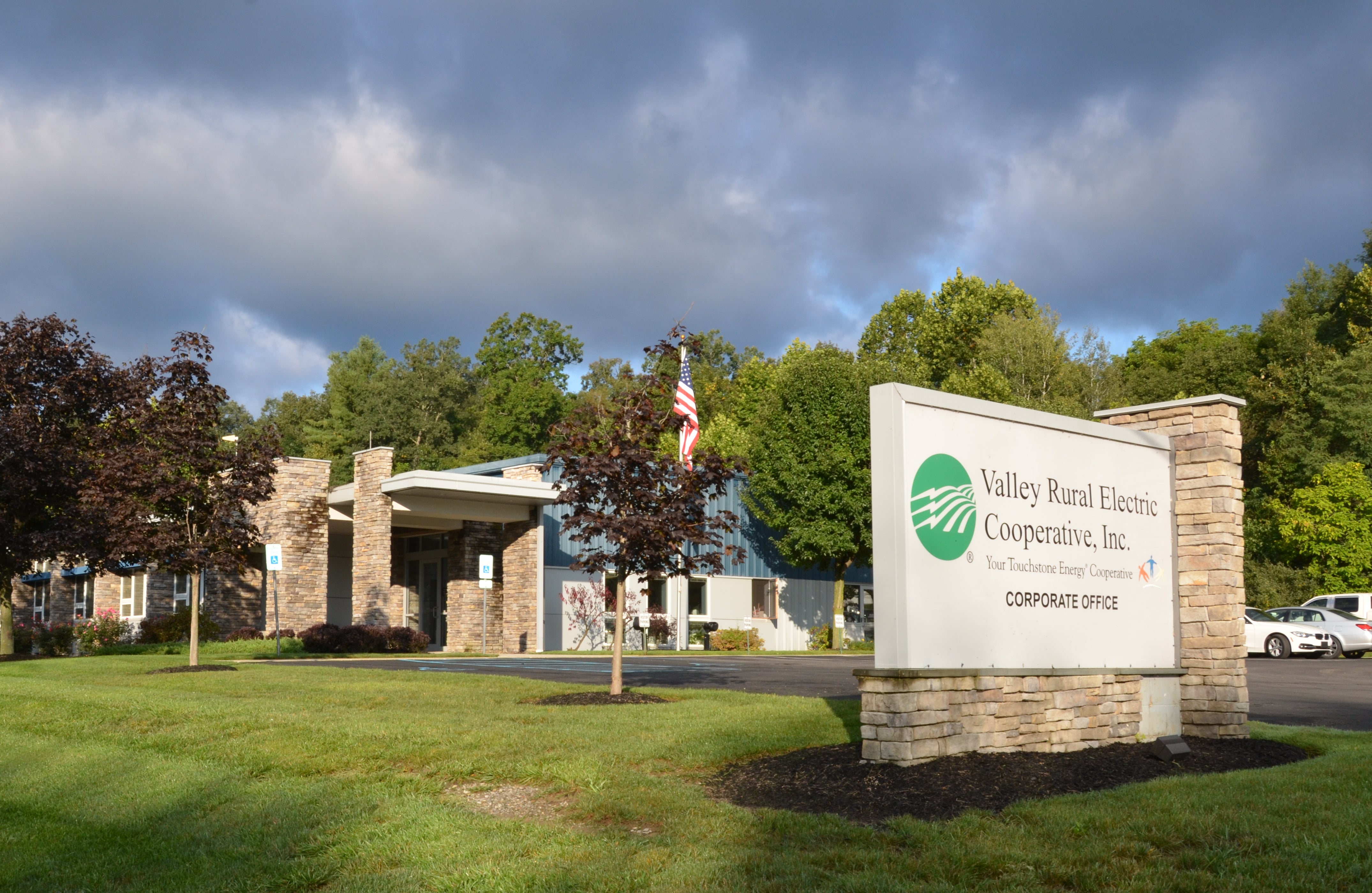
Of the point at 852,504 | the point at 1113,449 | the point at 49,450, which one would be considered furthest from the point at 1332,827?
the point at 852,504

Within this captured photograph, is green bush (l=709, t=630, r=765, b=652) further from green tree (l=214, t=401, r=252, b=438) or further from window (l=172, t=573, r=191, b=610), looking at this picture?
green tree (l=214, t=401, r=252, b=438)

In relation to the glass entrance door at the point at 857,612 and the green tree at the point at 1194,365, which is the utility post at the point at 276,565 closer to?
the glass entrance door at the point at 857,612

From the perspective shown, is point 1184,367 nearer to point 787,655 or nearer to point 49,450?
point 787,655

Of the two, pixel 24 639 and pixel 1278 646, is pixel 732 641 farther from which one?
pixel 24 639

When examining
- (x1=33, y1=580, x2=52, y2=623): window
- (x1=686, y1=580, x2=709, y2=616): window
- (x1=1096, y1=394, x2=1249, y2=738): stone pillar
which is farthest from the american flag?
(x1=33, y1=580, x2=52, y2=623): window

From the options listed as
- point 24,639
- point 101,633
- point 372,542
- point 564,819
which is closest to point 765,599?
point 372,542

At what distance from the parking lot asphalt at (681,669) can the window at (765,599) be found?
11139 millimetres

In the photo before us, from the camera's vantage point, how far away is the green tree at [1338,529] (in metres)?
37.3

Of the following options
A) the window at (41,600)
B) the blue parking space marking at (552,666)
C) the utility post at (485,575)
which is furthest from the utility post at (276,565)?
the window at (41,600)

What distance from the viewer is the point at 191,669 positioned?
18.5 m

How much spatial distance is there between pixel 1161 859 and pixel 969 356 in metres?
50.8

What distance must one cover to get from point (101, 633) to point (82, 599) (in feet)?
27.4

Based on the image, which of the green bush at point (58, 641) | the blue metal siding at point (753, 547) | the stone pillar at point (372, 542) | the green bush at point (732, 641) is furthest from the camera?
the blue metal siding at point (753, 547)

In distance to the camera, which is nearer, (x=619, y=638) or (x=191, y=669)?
(x=619, y=638)
